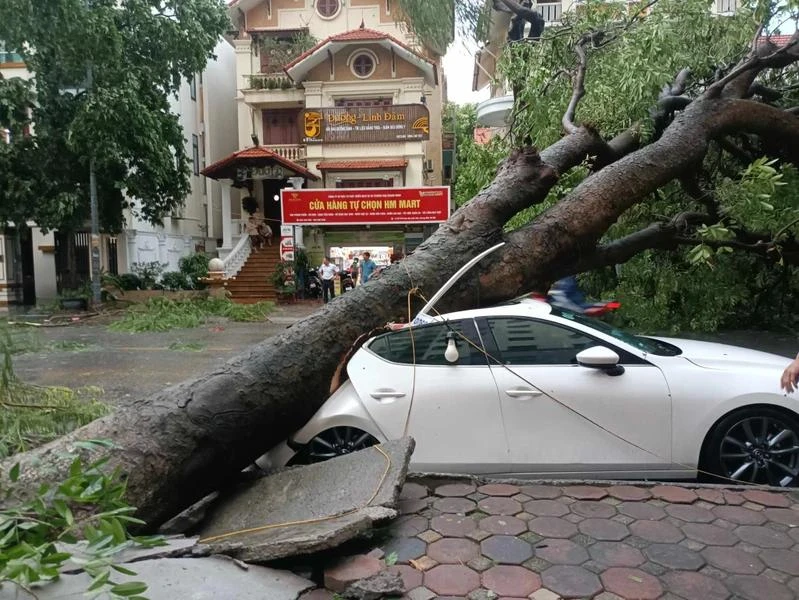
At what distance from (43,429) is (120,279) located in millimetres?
15337

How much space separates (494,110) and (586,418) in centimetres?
1230

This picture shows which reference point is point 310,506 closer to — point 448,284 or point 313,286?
point 448,284

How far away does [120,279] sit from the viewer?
18438mm

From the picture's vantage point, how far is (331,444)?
418 centimetres

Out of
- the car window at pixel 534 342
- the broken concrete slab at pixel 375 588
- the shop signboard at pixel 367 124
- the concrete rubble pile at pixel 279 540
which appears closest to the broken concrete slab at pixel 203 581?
the concrete rubble pile at pixel 279 540

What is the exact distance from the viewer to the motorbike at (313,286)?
19.7 meters

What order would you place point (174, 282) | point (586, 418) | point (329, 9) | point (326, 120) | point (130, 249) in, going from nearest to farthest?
point (586, 418) → point (174, 282) → point (130, 249) → point (326, 120) → point (329, 9)

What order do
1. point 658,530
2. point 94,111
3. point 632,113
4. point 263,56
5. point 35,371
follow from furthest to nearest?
point 263,56, point 94,111, point 35,371, point 632,113, point 658,530

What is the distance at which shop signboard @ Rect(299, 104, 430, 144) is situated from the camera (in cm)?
2214

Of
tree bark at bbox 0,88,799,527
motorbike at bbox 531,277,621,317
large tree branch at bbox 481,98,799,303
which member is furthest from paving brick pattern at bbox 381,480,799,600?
motorbike at bbox 531,277,621,317

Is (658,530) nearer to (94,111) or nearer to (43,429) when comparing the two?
(43,429)

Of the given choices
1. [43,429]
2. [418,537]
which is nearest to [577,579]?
[418,537]

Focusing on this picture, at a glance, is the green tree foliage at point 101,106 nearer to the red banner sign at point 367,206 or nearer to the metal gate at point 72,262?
the red banner sign at point 367,206

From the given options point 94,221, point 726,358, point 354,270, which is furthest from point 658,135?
point 94,221
